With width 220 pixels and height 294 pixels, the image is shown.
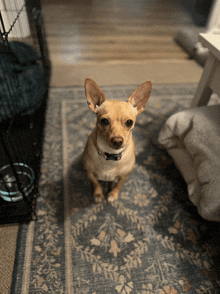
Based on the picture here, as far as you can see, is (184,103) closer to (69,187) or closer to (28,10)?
(69,187)

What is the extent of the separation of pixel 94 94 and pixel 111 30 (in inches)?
135

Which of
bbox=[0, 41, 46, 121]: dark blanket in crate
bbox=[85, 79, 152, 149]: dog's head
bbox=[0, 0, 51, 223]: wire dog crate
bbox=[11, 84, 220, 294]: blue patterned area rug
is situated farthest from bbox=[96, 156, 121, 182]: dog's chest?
bbox=[0, 41, 46, 121]: dark blanket in crate

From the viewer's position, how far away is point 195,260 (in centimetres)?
121

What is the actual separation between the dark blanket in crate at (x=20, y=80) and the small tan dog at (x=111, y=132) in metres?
0.85

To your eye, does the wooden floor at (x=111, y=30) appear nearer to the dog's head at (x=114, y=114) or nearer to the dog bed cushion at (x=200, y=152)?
the dog bed cushion at (x=200, y=152)

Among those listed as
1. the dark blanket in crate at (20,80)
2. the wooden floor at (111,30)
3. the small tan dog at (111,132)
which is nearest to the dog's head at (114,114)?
the small tan dog at (111,132)

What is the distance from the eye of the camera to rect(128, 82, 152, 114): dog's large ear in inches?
38.8

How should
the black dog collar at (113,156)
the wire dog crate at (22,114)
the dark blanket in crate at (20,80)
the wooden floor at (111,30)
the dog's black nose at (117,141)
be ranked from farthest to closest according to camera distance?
1. the wooden floor at (111,30)
2. the dark blanket in crate at (20,80)
3. the wire dog crate at (22,114)
4. the black dog collar at (113,156)
5. the dog's black nose at (117,141)

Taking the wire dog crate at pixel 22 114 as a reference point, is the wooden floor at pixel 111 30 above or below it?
below

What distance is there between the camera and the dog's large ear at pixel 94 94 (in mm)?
967

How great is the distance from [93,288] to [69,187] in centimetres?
63

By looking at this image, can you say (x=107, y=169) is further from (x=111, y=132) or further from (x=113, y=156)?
(x=111, y=132)

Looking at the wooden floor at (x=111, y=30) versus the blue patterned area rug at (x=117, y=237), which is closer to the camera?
the blue patterned area rug at (x=117, y=237)

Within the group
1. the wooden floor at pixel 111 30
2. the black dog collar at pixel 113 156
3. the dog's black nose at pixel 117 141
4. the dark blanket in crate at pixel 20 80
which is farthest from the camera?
the wooden floor at pixel 111 30
